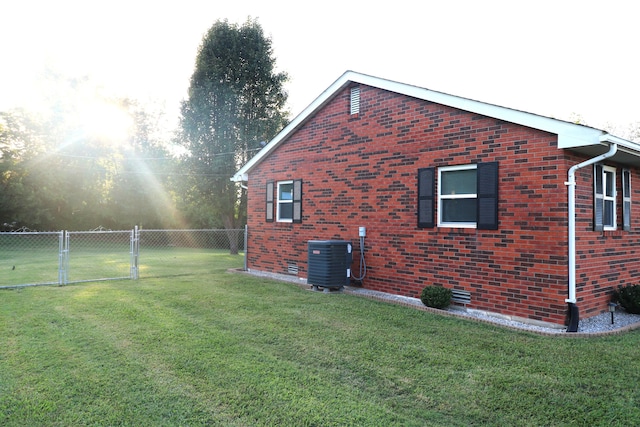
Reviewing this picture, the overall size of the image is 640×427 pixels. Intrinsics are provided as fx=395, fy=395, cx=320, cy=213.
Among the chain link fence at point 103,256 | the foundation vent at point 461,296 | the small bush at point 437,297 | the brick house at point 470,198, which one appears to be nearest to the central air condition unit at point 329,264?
the brick house at point 470,198

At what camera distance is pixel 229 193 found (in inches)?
808

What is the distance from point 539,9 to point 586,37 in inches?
63.9

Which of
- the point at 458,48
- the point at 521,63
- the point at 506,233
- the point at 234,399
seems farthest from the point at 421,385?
the point at 521,63

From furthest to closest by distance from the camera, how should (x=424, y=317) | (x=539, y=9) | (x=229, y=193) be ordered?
(x=229, y=193), (x=539, y=9), (x=424, y=317)

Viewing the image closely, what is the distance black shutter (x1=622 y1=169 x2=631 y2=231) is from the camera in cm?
739

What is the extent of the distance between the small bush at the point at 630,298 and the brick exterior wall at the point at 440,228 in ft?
0.80

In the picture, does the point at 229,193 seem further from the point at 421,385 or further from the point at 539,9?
the point at 421,385

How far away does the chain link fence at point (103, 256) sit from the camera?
33.9ft

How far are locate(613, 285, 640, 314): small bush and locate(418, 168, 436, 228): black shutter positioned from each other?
10.9ft

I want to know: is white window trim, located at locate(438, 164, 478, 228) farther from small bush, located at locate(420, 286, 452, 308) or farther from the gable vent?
the gable vent

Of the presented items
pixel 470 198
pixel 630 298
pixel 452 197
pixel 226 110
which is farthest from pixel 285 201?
pixel 226 110

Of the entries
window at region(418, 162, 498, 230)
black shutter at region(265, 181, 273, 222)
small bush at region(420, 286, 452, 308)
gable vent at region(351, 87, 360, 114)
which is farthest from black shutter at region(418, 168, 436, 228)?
black shutter at region(265, 181, 273, 222)

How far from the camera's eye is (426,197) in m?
7.48

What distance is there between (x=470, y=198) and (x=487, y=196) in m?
0.39
